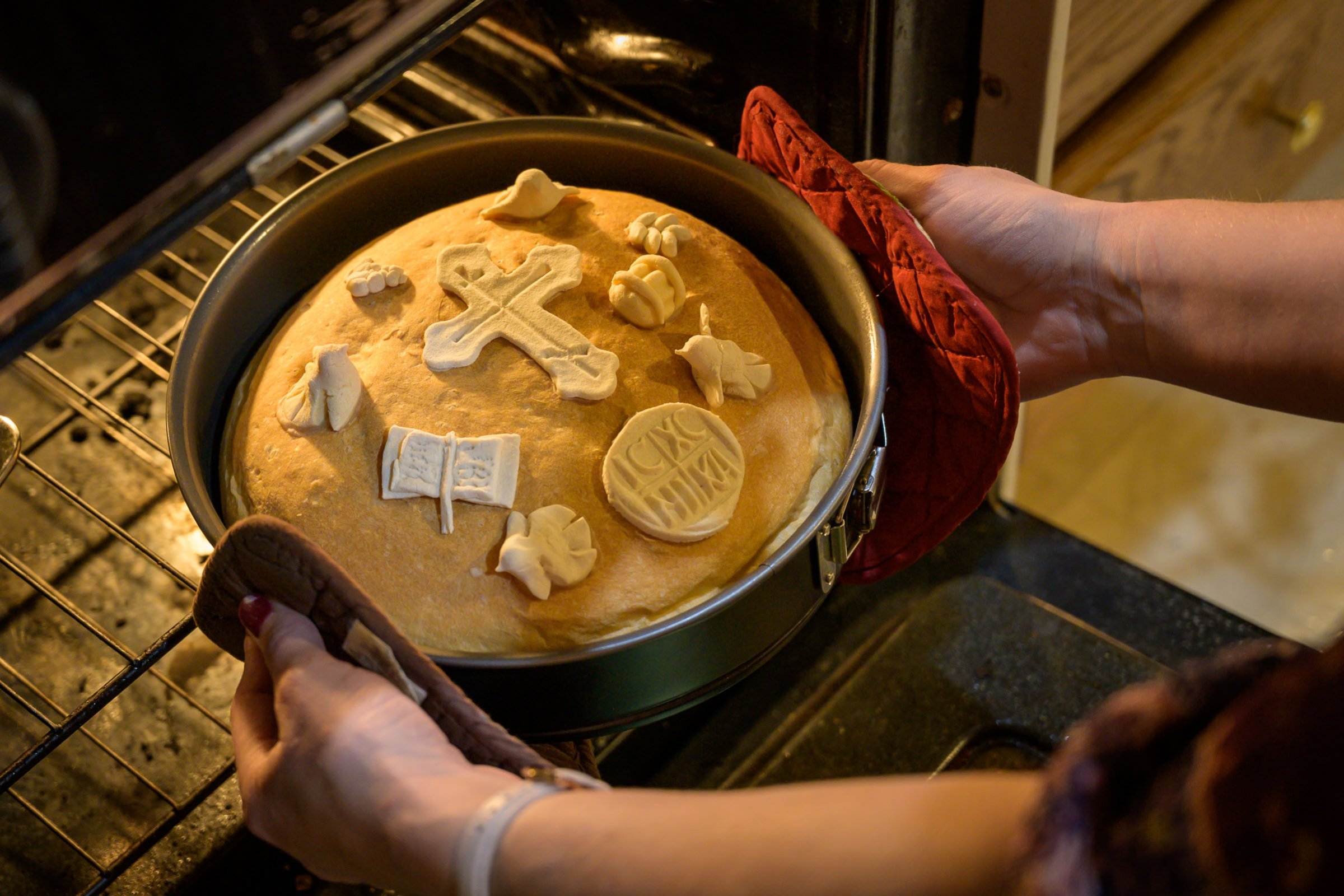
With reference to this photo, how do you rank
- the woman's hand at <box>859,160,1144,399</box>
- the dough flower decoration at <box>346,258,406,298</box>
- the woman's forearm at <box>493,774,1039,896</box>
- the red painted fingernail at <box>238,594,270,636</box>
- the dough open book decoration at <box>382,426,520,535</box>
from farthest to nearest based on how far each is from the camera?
the woman's hand at <box>859,160,1144,399</box>
the dough flower decoration at <box>346,258,406,298</box>
the dough open book decoration at <box>382,426,520,535</box>
the red painted fingernail at <box>238,594,270,636</box>
the woman's forearm at <box>493,774,1039,896</box>

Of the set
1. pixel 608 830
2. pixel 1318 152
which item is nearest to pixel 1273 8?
pixel 1318 152

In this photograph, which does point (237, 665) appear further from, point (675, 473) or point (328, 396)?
point (675, 473)

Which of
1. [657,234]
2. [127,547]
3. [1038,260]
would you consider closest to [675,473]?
[657,234]

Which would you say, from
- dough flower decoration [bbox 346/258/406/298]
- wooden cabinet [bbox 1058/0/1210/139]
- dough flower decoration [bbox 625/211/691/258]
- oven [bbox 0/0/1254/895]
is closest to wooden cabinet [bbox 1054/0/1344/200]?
wooden cabinet [bbox 1058/0/1210/139]

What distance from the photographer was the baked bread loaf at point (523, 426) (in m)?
0.83

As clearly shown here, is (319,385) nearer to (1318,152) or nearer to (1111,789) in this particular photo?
(1111,789)

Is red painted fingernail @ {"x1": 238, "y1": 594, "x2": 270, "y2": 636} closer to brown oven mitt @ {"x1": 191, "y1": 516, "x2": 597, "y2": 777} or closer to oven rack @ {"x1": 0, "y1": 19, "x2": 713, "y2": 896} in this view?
brown oven mitt @ {"x1": 191, "y1": 516, "x2": 597, "y2": 777}

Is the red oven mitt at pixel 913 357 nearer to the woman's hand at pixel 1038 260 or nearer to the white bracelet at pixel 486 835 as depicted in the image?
the woman's hand at pixel 1038 260

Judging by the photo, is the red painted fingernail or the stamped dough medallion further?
the stamped dough medallion

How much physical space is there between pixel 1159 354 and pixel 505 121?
2.50 ft

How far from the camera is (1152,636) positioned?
150cm

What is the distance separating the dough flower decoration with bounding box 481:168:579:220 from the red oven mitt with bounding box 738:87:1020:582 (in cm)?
→ 23

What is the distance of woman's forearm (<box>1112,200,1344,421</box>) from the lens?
3.18 feet

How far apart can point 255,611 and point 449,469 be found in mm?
190
